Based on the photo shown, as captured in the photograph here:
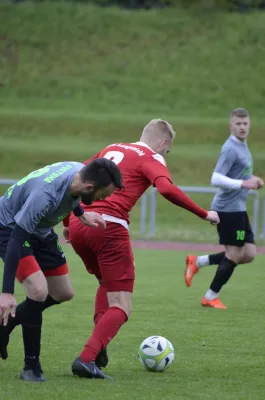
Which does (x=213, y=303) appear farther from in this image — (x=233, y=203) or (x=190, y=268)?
(x=233, y=203)

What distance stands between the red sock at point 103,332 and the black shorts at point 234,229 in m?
4.12

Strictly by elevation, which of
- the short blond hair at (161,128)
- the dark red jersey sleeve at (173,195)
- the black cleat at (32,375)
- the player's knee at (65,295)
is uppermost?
the short blond hair at (161,128)

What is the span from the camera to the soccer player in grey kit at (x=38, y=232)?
19.6ft

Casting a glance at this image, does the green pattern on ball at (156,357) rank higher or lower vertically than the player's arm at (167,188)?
lower

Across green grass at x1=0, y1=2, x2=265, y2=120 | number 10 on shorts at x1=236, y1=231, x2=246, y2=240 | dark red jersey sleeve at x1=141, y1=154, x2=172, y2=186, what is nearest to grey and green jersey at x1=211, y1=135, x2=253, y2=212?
number 10 on shorts at x1=236, y1=231, x2=246, y2=240

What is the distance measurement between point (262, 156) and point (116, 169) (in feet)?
86.2

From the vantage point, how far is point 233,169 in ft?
34.4

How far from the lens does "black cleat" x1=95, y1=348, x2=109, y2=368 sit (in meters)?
6.88

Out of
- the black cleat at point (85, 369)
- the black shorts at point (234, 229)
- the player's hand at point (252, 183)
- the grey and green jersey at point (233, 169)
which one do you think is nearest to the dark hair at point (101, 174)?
the black cleat at point (85, 369)

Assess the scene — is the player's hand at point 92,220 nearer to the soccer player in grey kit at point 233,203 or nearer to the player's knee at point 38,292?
the player's knee at point 38,292

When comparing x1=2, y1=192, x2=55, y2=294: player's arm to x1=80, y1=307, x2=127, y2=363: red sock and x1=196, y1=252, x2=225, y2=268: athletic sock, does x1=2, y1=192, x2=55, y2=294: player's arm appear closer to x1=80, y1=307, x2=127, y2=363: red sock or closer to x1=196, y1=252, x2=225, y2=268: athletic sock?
x1=80, y1=307, x2=127, y2=363: red sock

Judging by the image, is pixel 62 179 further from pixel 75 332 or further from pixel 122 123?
pixel 122 123

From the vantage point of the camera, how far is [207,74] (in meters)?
40.0

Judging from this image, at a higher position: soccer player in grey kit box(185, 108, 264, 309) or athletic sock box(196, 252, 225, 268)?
soccer player in grey kit box(185, 108, 264, 309)
